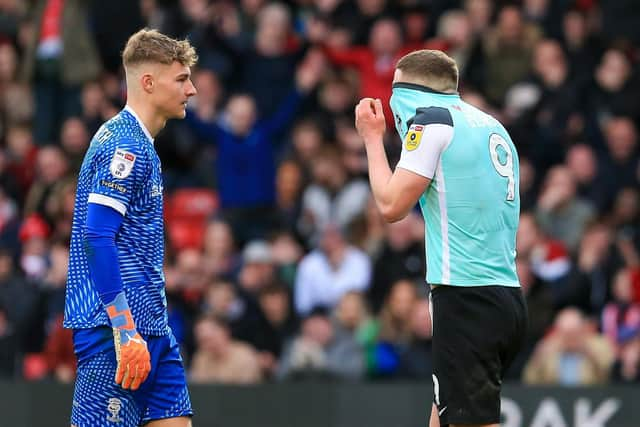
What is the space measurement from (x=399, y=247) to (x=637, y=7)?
12.7 feet

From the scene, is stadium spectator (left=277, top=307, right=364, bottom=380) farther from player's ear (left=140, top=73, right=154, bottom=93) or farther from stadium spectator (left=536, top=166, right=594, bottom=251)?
player's ear (left=140, top=73, right=154, bottom=93)

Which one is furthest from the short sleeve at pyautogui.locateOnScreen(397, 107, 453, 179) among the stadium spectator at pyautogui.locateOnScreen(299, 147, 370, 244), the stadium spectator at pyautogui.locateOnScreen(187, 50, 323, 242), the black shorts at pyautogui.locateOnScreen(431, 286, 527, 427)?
the stadium spectator at pyautogui.locateOnScreen(187, 50, 323, 242)

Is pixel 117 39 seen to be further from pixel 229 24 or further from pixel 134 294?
pixel 134 294

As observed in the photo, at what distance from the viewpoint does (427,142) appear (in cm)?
610

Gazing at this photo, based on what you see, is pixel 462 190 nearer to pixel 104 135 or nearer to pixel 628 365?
pixel 104 135

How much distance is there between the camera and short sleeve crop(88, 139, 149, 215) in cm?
600

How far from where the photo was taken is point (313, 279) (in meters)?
12.9

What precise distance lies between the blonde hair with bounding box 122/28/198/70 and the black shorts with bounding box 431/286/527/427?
1577mm

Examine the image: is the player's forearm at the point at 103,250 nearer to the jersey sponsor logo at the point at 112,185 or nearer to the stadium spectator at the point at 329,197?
the jersey sponsor logo at the point at 112,185

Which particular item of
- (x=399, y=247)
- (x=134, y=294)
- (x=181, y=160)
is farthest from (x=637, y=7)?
(x=134, y=294)

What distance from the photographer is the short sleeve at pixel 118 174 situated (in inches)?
236

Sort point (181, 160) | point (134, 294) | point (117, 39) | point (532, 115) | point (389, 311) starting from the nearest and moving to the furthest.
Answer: point (134, 294) → point (389, 311) → point (532, 115) → point (181, 160) → point (117, 39)

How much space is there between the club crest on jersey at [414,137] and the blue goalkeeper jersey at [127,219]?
1.12 meters

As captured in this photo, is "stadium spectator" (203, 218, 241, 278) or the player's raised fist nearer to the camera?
the player's raised fist
